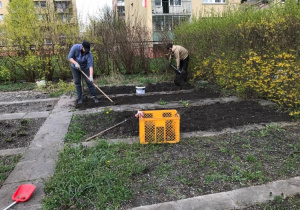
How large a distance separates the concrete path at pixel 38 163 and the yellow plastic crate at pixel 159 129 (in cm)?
137

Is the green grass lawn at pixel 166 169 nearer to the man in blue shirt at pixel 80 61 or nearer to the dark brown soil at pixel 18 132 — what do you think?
the dark brown soil at pixel 18 132

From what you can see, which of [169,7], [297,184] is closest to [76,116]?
[297,184]

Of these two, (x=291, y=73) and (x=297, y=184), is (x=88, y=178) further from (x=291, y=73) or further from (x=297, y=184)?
(x=291, y=73)

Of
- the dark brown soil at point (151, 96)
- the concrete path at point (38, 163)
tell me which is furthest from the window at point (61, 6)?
the concrete path at point (38, 163)

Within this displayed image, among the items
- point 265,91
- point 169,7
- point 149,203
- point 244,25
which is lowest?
point 149,203

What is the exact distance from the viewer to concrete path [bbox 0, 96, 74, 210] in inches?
104

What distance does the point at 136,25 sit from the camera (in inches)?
416

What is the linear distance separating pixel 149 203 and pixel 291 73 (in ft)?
13.0

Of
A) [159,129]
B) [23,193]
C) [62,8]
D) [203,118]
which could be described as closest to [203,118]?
[203,118]

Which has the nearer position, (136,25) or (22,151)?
(22,151)

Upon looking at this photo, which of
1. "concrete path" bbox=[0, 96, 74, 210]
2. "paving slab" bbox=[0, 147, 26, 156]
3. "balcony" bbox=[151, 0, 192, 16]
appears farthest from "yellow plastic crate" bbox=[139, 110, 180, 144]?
"balcony" bbox=[151, 0, 192, 16]

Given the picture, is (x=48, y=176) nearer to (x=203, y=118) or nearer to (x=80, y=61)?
(x=203, y=118)

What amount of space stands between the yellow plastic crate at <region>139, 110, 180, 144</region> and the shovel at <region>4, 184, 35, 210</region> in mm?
1664

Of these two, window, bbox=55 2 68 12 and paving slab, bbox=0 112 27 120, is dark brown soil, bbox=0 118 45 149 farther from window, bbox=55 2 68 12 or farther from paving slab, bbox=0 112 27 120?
window, bbox=55 2 68 12
